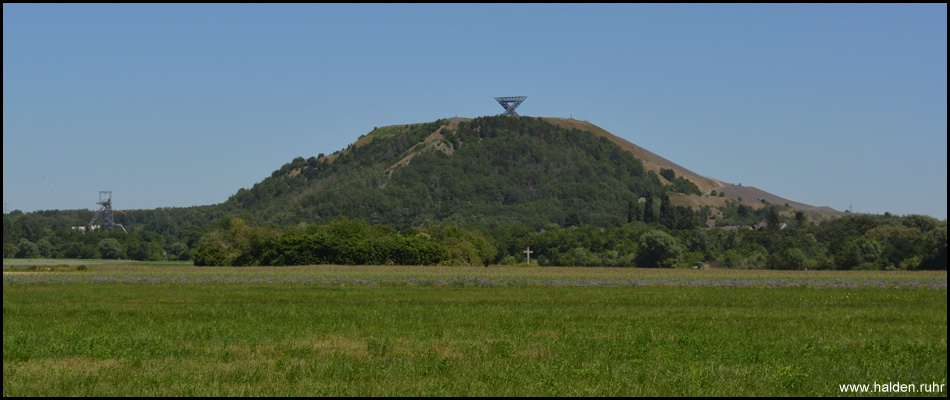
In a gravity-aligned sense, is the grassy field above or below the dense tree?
below

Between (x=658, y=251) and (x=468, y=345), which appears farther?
(x=658, y=251)

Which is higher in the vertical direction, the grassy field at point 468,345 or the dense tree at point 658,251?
the dense tree at point 658,251

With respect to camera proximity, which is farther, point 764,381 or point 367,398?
point 764,381

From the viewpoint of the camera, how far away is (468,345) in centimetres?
2345

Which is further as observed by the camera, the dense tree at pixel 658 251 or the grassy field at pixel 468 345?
the dense tree at pixel 658 251

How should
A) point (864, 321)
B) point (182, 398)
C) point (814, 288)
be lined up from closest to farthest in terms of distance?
point (182, 398)
point (864, 321)
point (814, 288)

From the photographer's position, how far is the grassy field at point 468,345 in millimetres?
18156

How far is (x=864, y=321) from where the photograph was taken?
1221 inches

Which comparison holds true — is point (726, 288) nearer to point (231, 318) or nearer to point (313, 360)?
point (231, 318)

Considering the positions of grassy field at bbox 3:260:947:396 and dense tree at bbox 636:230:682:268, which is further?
dense tree at bbox 636:230:682:268

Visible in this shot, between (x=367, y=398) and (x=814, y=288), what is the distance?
41.2 m

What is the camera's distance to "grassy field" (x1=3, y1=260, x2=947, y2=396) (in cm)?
1816

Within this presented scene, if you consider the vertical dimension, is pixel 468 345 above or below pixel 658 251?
below

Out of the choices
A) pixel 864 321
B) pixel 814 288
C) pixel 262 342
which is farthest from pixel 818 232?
pixel 262 342
